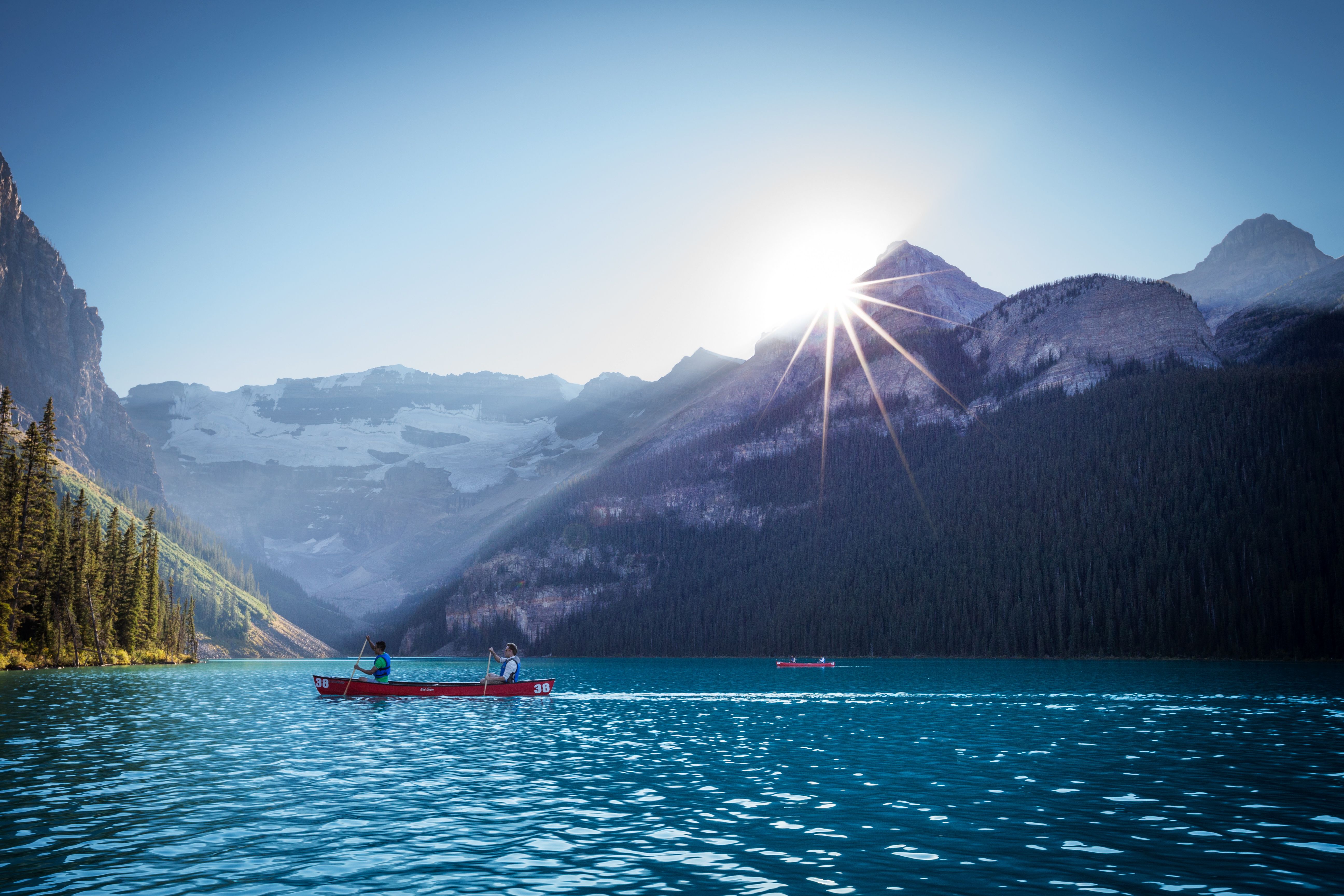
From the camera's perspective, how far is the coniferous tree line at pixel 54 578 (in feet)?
346

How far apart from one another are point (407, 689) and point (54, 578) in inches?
2793

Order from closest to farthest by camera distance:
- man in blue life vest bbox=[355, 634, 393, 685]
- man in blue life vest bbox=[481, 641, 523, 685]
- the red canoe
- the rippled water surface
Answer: the rippled water surface
the red canoe
man in blue life vest bbox=[355, 634, 393, 685]
man in blue life vest bbox=[481, 641, 523, 685]

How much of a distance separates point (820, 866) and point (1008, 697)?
62746 millimetres

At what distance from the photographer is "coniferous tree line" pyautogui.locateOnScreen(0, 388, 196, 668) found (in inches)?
4149

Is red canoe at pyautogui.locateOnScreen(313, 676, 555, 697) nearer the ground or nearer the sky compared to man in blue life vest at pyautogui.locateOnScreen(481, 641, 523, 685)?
nearer the ground

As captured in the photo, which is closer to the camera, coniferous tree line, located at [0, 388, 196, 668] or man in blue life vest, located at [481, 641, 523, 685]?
man in blue life vest, located at [481, 641, 523, 685]

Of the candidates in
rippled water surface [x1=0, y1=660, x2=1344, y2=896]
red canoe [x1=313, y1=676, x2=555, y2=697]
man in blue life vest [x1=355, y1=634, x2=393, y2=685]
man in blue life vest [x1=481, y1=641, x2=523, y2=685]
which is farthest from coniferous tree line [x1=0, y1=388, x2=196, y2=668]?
man in blue life vest [x1=481, y1=641, x2=523, y2=685]

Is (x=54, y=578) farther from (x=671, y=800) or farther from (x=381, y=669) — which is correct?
(x=671, y=800)

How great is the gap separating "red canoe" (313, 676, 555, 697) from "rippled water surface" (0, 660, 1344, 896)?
907 centimetres

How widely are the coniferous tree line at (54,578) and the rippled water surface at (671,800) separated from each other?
50.8 m

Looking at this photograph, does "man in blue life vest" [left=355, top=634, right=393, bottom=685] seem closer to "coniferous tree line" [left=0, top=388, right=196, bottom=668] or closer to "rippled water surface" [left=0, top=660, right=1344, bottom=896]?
"rippled water surface" [left=0, top=660, right=1344, bottom=896]

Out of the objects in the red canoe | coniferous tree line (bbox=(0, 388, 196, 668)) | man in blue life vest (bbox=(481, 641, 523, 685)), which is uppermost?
coniferous tree line (bbox=(0, 388, 196, 668))

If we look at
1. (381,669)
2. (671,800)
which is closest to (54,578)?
(381,669)

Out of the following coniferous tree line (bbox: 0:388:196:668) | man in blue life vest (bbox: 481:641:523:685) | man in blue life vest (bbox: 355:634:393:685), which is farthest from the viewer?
coniferous tree line (bbox: 0:388:196:668)
